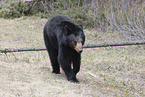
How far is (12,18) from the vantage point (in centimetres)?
1769

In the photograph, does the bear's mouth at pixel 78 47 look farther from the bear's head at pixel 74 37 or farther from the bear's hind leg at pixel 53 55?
the bear's hind leg at pixel 53 55

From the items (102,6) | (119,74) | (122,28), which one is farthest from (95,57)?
(102,6)

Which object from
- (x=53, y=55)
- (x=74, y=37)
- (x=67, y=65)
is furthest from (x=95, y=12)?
(x=74, y=37)

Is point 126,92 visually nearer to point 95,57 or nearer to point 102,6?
point 95,57

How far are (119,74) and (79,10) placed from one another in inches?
338

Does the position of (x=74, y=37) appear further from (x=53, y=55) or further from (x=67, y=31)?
(x=53, y=55)

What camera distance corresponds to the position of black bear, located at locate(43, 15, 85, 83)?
5.70m

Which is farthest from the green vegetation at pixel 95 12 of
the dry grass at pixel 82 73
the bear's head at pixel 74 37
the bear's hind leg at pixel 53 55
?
the bear's head at pixel 74 37

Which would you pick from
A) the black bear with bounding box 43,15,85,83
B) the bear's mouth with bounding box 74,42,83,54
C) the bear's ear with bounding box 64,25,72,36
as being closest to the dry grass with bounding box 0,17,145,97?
the black bear with bounding box 43,15,85,83

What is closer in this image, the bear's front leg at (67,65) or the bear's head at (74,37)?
the bear's head at (74,37)

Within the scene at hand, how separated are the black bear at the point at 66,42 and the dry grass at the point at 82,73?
391 mm

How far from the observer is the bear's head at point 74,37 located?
18.4 ft

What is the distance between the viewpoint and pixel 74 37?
568cm

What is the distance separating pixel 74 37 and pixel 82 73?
2162 mm
